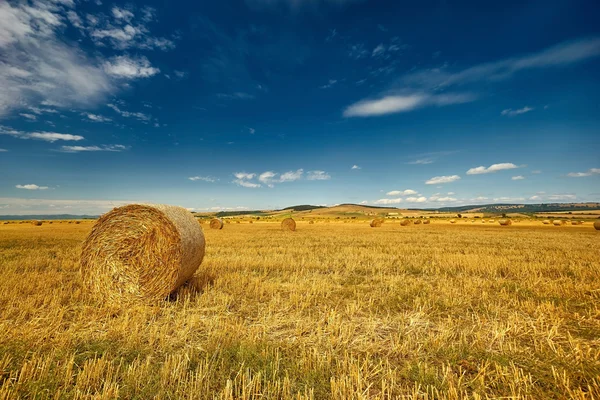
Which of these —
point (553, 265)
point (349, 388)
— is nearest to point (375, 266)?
point (553, 265)

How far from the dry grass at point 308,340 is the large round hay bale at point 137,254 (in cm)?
51

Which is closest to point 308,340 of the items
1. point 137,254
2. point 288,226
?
point 137,254

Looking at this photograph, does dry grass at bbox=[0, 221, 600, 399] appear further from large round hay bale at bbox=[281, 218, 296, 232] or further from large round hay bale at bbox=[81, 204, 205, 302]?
large round hay bale at bbox=[281, 218, 296, 232]

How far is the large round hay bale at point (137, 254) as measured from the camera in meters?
6.83

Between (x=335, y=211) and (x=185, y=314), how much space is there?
11564 centimetres

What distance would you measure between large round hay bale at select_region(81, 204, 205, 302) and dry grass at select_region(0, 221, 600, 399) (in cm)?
51

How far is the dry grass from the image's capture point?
340 centimetres

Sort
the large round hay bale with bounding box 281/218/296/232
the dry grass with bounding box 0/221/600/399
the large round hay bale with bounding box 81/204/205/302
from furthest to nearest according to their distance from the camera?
the large round hay bale with bounding box 281/218/296/232, the large round hay bale with bounding box 81/204/205/302, the dry grass with bounding box 0/221/600/399

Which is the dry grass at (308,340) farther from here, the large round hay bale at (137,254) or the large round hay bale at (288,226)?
the large round hay bale at (288,226)

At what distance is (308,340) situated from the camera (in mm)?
4648

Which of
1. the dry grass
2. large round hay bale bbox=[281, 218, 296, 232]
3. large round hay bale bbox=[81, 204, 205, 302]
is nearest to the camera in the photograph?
the dry grass

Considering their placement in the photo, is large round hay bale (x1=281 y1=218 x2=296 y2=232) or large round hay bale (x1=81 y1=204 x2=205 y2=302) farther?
large round hay bale (x1=281 y1=218 x2=296 y2=232)

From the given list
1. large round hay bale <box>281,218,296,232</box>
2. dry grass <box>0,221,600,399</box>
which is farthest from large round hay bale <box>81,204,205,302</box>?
large round hay bale <box>281,218,296,232</box>

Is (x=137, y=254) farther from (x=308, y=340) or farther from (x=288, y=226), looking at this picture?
(x=288, y=226)
